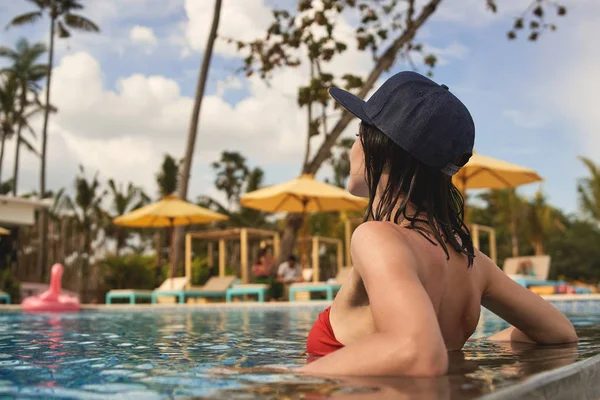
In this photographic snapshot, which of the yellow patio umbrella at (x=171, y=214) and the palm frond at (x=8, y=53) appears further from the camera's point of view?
the palm frond at (x=8, y=53)

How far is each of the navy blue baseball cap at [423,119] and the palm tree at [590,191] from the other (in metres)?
32.0

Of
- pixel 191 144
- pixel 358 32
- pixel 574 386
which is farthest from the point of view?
pixel 191 144

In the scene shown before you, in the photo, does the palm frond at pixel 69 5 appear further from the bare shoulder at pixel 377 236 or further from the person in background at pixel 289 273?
the bare shoulder at pixel 377 236

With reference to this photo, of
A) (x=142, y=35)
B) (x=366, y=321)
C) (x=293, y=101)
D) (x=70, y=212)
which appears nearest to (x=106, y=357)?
(x=366, y=321)

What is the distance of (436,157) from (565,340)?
4.75 ft

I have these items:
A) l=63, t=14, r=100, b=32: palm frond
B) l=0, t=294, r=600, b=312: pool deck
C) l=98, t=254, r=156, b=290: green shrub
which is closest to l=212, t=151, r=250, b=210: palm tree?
l=63, t=14, r=100, b=32: palm frond

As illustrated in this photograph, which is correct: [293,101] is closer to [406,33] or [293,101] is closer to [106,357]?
[406,33]

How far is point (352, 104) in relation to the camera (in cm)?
213

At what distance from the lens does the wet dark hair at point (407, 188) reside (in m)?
2.05

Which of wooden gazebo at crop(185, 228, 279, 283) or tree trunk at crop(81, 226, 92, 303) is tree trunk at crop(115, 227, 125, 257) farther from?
wooden gazebo at crop(185, 228, 279, 283)

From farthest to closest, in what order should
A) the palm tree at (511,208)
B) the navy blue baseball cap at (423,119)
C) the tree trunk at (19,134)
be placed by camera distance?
the tree trunk at (19,134)
the palm tree at (511,208)
the navy blue baseball cap at (423,119)

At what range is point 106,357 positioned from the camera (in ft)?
10.1

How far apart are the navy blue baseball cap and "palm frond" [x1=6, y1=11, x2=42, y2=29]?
38410mm

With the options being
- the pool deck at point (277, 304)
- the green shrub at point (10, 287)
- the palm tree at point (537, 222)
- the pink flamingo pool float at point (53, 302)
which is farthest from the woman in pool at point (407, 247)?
the palm tree at point (537, 222)
